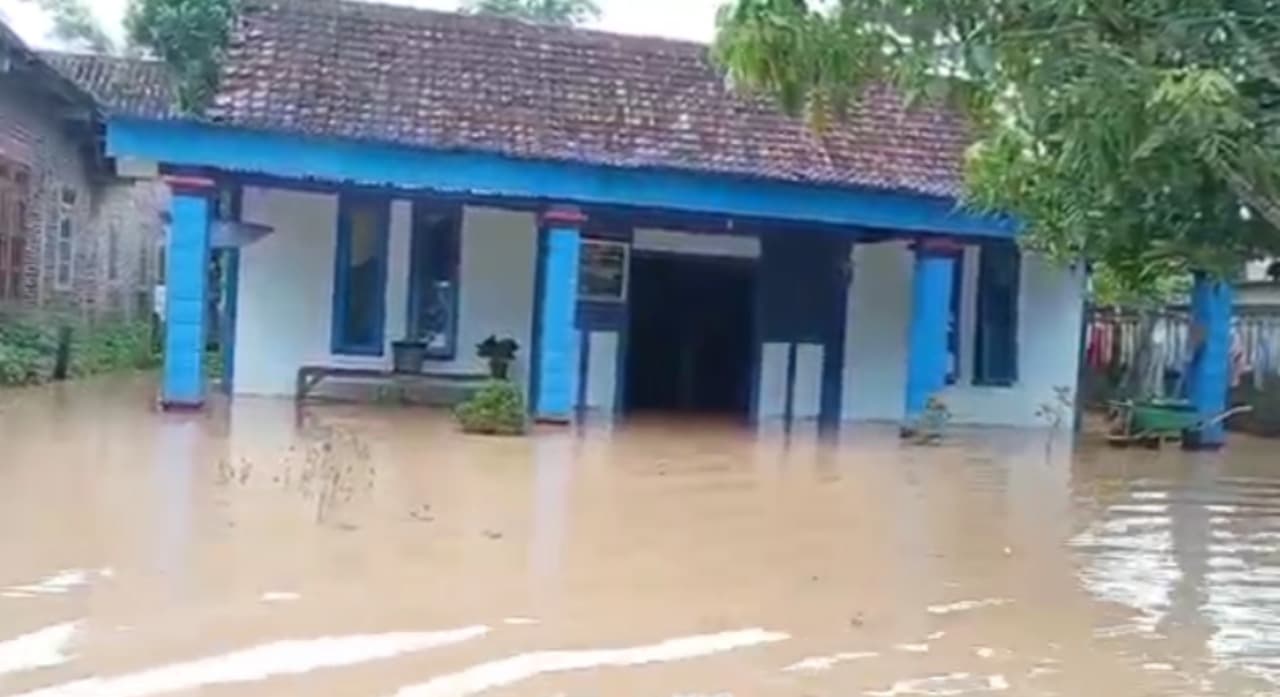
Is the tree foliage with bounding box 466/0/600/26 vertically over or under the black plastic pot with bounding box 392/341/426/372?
over

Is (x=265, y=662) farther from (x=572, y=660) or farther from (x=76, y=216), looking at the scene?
(x=76, y=216)

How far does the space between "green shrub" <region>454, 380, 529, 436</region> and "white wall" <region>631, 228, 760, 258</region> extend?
4.24m

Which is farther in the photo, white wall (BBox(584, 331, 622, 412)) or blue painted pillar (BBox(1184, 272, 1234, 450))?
white wall (BBox(584, 331, 622, 412))

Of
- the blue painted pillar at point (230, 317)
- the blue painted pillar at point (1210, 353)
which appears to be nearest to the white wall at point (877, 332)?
the blue painted pillar at point (1210, 353)

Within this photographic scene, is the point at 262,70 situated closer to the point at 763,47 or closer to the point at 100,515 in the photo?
the point at 100,515

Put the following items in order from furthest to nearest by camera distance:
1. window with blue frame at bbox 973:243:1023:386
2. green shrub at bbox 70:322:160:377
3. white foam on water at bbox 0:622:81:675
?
1. green shrub at bbox 70:322:160:377
2. window with blue frame at bbox 973:243:1023:386
3. white foam on water at bbox 0:622:81:675

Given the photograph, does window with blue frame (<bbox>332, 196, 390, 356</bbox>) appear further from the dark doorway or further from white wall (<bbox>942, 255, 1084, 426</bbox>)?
white wall (<bbox>942, 255, 1084, 426</bbox>)

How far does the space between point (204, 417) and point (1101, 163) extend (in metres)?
10.6

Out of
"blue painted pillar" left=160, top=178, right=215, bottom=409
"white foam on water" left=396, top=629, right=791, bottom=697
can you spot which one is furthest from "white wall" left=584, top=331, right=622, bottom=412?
"white foam on water" left=396, top=629, right=791, bottom=697

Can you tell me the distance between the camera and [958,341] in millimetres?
20219

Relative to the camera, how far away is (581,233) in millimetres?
17703

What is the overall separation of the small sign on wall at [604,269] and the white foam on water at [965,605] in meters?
11.3

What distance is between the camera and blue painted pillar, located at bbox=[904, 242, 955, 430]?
1755 cm

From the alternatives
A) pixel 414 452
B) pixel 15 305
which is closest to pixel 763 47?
pixel 414 452
